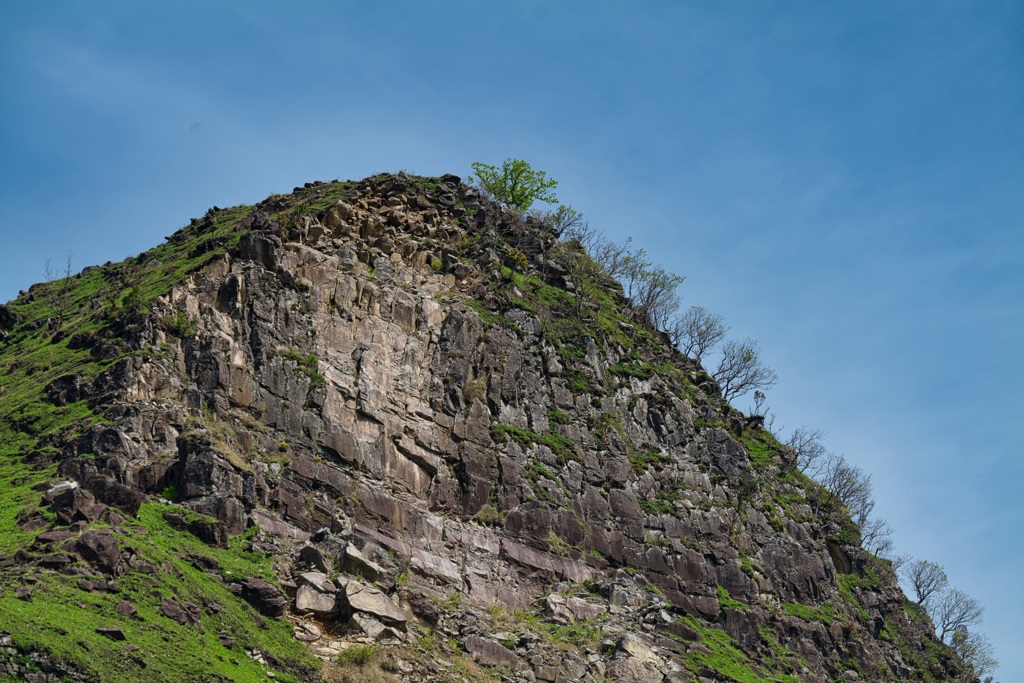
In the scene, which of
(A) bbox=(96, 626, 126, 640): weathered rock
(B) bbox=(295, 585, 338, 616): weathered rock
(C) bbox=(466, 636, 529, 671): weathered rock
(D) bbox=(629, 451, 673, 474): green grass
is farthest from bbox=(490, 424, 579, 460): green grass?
(A) bbox=(96, 626, 126, 640): weathered rock

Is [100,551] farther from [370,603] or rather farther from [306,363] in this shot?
[306,363]

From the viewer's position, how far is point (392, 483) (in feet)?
143

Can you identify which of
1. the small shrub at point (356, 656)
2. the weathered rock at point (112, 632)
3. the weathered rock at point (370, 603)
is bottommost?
the weathered rock at point (112, 632)

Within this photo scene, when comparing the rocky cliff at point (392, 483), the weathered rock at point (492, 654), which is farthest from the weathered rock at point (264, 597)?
the weathered rock at point (492, 654)

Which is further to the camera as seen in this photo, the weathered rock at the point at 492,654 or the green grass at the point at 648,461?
the green grass at the point at 648,461

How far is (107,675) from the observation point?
25.0 m

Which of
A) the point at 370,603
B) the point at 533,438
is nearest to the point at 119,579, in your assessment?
the point at 370,603

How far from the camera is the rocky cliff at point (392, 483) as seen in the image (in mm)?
31391

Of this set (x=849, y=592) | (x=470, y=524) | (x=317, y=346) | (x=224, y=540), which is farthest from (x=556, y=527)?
(x=849, y=592)

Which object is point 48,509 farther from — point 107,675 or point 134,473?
point 107,675

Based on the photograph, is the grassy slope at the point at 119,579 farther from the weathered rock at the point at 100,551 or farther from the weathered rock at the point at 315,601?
the weathered rock at the point at 315,601

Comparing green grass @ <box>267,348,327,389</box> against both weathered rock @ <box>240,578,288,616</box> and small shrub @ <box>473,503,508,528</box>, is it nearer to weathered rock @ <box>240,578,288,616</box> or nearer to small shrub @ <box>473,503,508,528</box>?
small shrub @ <box>473,503,508,528</box>

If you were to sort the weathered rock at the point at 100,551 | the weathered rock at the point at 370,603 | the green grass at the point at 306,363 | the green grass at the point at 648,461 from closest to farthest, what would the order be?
the weathered rock at the point at 100,551 < the weathered rock at the point at 370,603 < the green grass at the point at 306,363 < the green grass at the point at 648,461

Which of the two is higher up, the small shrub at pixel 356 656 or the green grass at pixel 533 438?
the green grass at pixel 533 438
